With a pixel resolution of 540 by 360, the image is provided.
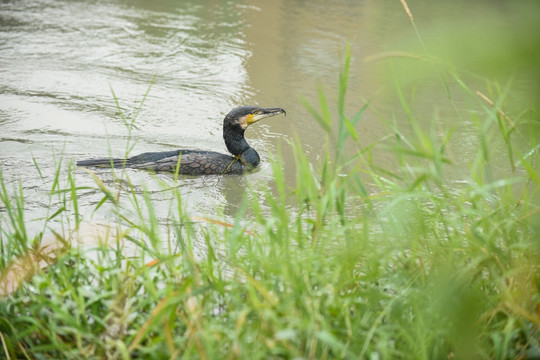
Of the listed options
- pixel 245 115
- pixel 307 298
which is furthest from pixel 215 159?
pixel 307 298

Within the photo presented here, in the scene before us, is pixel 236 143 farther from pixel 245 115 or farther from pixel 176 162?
pixel 176 162

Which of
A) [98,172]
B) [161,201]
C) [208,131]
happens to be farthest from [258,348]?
[208,131]

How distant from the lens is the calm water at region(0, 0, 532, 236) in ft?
21.1

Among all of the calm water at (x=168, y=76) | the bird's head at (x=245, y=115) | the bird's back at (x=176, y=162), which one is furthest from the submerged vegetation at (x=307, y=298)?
the bird's head at (x=245, y=115)

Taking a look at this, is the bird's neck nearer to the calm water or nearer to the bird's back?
the bird's back

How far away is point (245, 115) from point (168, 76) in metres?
3.37

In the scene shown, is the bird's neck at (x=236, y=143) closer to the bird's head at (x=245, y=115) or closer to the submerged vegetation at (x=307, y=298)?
the bird's head at (x=245, y=115)

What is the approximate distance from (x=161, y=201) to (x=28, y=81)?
14.5ft

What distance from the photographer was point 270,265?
8.98ft

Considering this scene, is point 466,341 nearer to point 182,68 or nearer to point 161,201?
point 161,201

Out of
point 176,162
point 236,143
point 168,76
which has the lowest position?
point 176,162

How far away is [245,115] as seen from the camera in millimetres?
6594

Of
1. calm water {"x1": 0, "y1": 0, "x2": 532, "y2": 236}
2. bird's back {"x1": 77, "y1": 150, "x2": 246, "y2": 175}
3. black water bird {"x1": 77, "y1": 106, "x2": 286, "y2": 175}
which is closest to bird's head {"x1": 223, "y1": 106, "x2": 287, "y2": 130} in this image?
black water bird {"x1": 77, "y1": 106, "x2": 286, "y2": 175}

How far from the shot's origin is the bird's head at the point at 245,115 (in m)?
6.57
